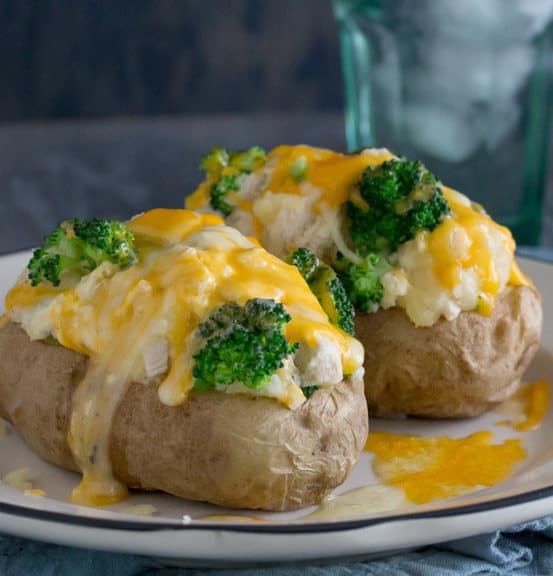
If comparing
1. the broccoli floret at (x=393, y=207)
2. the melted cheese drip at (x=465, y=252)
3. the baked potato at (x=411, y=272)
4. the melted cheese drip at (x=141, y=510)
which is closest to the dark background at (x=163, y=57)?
the baked potato at (x=411, y=272)

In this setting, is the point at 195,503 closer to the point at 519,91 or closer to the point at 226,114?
the point at 519,91

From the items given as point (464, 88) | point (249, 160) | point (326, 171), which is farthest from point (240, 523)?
point (464, 88)

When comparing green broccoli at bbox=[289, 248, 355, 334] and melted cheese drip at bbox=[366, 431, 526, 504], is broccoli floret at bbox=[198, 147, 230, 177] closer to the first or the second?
green broccoli at bbox=[289, 248, 355, 334]

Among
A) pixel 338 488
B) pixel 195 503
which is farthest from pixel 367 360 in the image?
pixel 195 503

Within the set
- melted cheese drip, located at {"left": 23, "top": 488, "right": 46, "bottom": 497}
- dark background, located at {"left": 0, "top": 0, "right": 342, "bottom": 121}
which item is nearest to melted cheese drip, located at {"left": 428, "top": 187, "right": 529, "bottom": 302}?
melted cheese drip, located at {"left": 23, "top": 488, "right": 46, "bottom": 497}

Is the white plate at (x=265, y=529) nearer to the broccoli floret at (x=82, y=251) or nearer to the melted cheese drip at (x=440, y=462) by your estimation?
the melted cheese drip at (x=440, y=462)

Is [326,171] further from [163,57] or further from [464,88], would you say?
[163,57]
